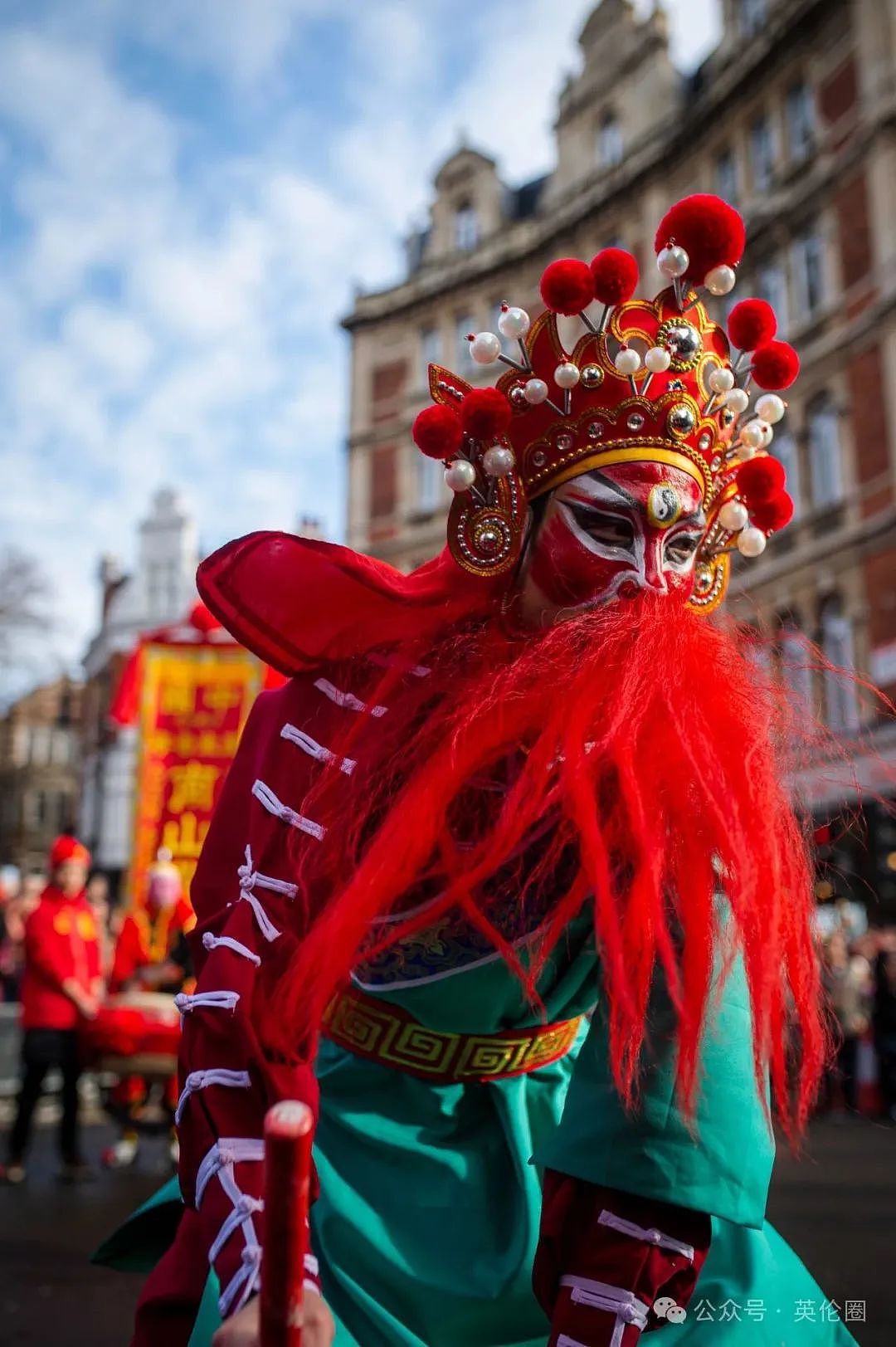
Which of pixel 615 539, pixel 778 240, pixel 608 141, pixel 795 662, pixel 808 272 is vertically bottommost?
pixel 795 662

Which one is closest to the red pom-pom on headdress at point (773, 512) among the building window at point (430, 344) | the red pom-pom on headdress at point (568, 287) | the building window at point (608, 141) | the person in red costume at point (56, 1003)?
the red pom-pom on headdress at point (568, 287)

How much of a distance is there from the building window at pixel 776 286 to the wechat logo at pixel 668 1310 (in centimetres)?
1586

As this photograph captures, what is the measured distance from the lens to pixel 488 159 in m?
22.8

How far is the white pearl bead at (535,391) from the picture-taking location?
1.81 meters

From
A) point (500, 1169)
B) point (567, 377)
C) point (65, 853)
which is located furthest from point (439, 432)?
point (65, 853)

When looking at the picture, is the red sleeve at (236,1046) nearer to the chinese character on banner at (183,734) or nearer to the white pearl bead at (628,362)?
the white pearl bead at (628,362)

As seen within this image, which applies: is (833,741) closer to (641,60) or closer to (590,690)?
(590,690)

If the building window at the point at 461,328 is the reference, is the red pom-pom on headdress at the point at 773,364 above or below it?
below

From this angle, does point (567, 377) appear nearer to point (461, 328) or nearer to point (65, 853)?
point (65, 853)

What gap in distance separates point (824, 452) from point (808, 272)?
2.78 meters

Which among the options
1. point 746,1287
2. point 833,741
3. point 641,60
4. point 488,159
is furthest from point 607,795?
point 488,159

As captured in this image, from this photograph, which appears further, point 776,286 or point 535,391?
point 776,286

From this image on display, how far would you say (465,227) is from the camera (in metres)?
22.6

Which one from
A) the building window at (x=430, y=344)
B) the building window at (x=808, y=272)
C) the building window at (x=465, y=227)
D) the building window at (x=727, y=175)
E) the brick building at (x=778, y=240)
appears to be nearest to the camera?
the brick building at (x=778, y=240)
